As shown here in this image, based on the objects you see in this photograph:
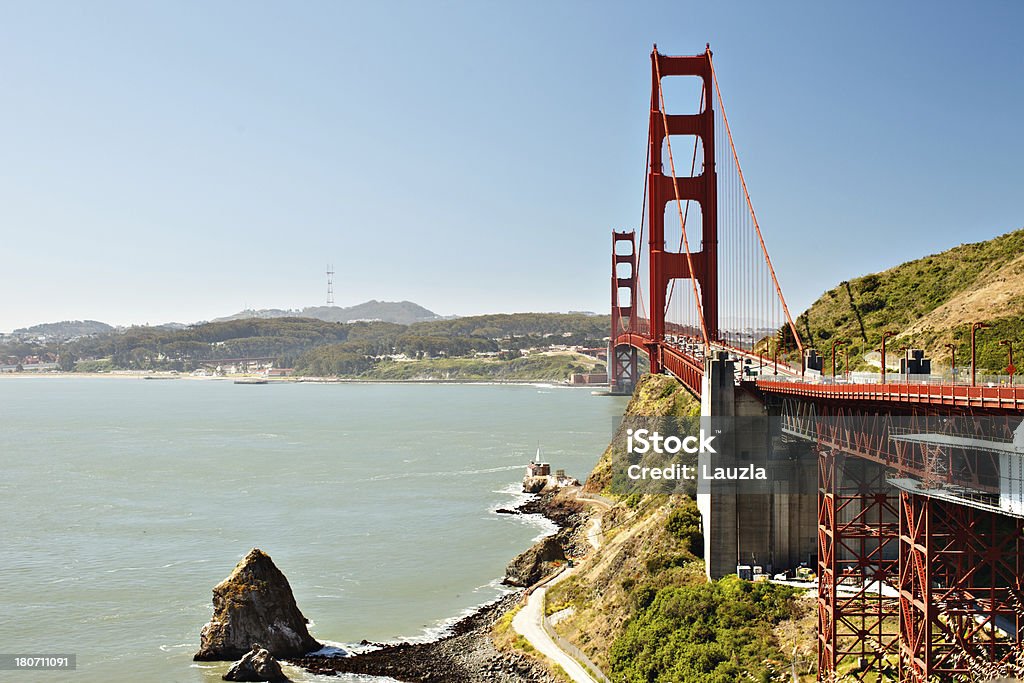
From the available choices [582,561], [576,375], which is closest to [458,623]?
[582,561]

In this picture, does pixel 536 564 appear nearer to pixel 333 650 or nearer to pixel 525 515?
pixel 333 650

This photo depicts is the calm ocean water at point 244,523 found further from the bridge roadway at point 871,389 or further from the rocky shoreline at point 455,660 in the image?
the bridge roadway at point 871,389

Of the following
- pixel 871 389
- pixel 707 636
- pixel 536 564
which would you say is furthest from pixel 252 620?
pixel 871 389

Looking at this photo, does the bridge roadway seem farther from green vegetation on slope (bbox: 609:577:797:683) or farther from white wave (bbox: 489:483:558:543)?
white wave (bbox: 489:483:558:543)

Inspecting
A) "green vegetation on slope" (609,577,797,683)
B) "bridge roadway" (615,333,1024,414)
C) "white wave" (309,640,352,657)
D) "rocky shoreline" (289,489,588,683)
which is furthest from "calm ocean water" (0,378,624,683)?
"bridge roadway" (615,333,1024,414)

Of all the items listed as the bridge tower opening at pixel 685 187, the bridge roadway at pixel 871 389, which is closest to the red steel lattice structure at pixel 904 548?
the bridge roadway at pixel 871 389

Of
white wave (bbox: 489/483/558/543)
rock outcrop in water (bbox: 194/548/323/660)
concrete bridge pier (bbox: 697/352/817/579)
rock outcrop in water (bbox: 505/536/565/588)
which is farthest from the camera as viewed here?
white wave (bbox: 489/483/558/543)
